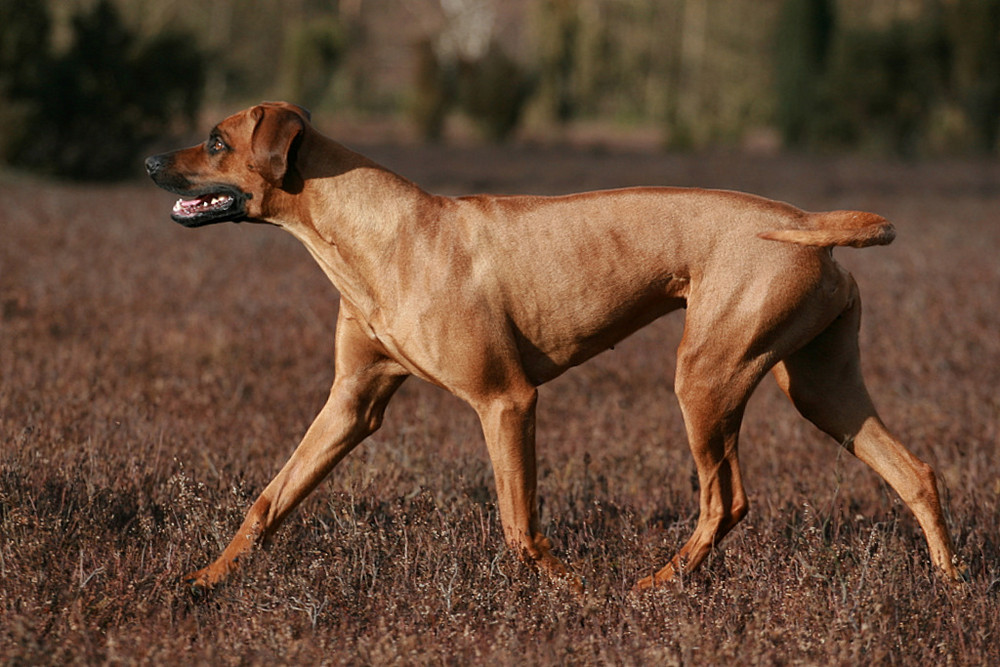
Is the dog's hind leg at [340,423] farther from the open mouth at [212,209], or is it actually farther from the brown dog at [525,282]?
the open mouth at [212,209]

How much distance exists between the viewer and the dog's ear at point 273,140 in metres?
4.11

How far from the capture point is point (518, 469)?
414 centimetres

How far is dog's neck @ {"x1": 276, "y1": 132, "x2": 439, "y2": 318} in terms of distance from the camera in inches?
165

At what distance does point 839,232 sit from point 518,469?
1.38 meters

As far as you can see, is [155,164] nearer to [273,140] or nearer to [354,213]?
[273,140]

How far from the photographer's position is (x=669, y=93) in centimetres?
5244

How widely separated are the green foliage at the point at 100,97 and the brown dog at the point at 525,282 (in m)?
15.6

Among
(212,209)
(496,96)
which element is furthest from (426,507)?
(496,96)

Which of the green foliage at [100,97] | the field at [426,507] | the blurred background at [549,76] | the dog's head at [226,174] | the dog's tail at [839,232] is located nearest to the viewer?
the field at [426,507]

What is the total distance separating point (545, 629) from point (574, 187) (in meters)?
17.7

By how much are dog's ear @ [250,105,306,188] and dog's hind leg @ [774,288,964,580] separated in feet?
6.76

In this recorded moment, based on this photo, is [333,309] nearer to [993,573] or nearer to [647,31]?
[993,573]

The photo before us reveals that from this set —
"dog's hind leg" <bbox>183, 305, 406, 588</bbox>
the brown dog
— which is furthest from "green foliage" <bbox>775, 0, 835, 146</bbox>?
"dog's hind leg" <bbox>183, 305, 406, 588</bbox>

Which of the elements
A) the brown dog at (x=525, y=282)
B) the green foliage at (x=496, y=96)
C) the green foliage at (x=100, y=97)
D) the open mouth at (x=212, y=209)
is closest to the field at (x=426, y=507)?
the brown dog at (x=525, y=282)
